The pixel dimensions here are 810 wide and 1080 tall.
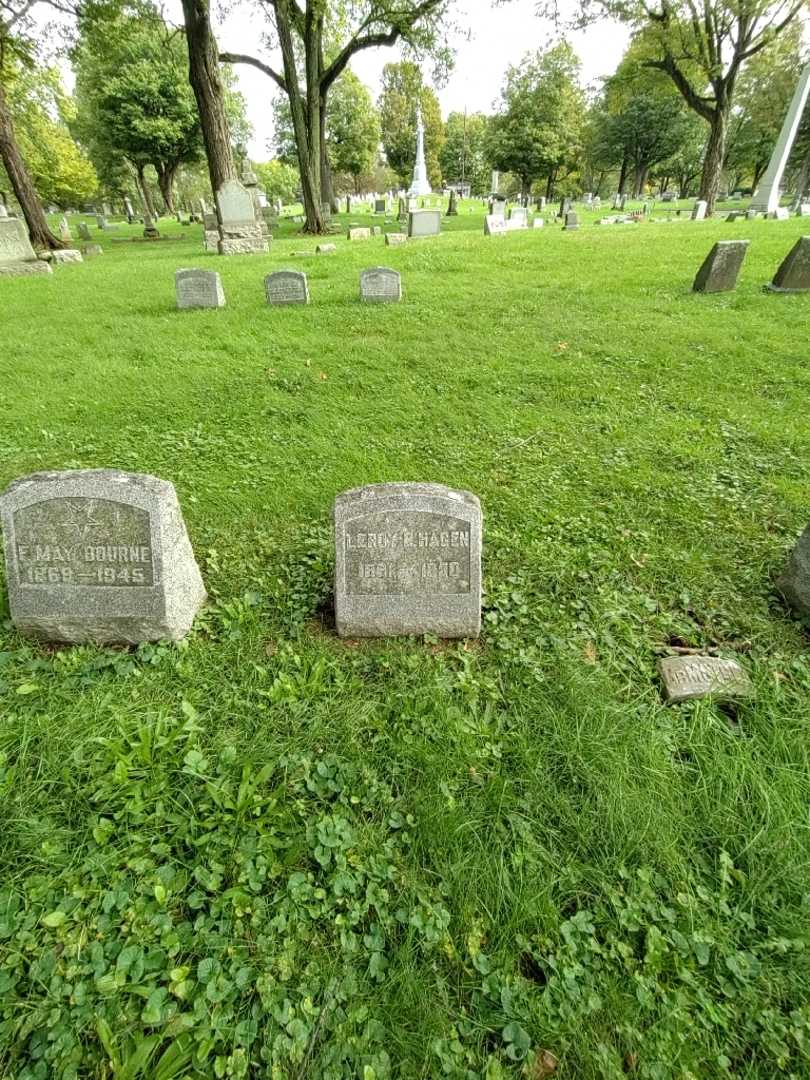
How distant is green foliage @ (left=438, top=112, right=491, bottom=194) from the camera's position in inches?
2096

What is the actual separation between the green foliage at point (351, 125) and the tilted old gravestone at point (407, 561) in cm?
4574

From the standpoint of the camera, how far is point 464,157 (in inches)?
2100

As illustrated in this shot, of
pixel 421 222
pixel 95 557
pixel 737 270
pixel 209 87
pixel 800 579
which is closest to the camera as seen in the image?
pixel 95 557

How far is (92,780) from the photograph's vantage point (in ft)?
6.74

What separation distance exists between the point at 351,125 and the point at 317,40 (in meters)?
25.1

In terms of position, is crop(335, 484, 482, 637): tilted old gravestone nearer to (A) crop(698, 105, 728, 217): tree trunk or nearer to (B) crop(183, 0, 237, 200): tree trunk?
(B) crop(183, 0, 237, 200): tree trunk

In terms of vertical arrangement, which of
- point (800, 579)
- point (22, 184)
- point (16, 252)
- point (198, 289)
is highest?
point (22, 184)

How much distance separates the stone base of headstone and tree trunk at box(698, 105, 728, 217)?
19480mm

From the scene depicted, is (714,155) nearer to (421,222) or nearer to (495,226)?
(495,226)

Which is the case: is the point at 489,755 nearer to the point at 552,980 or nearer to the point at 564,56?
the point at 552,980

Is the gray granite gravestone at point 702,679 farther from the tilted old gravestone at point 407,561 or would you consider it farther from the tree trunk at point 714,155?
the tree trunk at point 714,155

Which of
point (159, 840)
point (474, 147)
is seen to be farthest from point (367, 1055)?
point (474, 147)

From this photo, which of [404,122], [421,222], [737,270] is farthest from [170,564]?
[404,122]

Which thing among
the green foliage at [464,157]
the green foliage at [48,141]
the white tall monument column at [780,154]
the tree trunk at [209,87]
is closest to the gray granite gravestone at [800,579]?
the tree trunk at [209,87]
